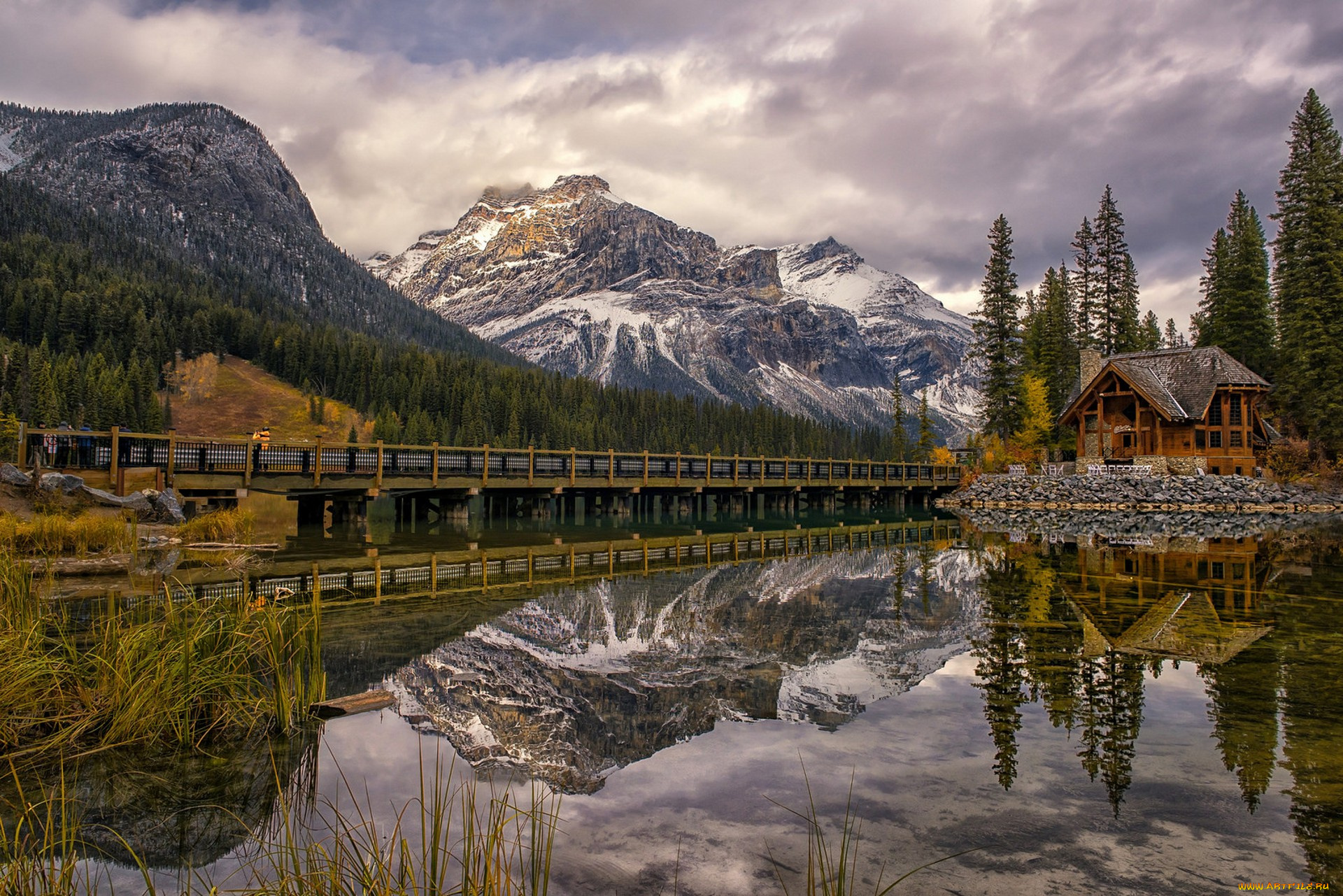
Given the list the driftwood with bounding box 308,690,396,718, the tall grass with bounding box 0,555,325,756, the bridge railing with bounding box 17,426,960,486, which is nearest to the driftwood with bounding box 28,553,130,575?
the tall grass with bounding box 0,555,325,756

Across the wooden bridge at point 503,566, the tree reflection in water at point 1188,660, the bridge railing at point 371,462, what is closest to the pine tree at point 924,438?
the bridge railing at point 371,462

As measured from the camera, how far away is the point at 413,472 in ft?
115

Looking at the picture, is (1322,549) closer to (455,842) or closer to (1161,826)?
(1161,826)

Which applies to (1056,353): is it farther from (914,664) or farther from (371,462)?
(914,664)

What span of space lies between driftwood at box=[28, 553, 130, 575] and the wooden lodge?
4930 centimetres

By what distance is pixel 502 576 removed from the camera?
18.8 m

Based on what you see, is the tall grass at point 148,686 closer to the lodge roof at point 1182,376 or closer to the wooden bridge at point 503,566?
the wooden bridge at point 503,566

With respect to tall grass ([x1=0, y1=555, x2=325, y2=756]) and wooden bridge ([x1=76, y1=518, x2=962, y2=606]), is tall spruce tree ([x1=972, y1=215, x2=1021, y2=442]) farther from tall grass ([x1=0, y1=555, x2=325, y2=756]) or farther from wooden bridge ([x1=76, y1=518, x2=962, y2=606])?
tall grass ([x1=0, y1=555, x2=325, y2=756])

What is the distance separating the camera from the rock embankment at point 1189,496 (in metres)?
43.3

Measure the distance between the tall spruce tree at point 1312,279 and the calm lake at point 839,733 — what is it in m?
37.8

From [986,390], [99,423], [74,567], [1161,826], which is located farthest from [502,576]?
[99,423]

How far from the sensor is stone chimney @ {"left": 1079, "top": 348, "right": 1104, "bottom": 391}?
5150 cm

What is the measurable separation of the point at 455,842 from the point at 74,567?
14.9 metres

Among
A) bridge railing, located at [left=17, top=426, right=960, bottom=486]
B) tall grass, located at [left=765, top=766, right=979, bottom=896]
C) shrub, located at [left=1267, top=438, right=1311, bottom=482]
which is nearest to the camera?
tall grass, located at [left=765, top=766, right=979, bottom=896]
